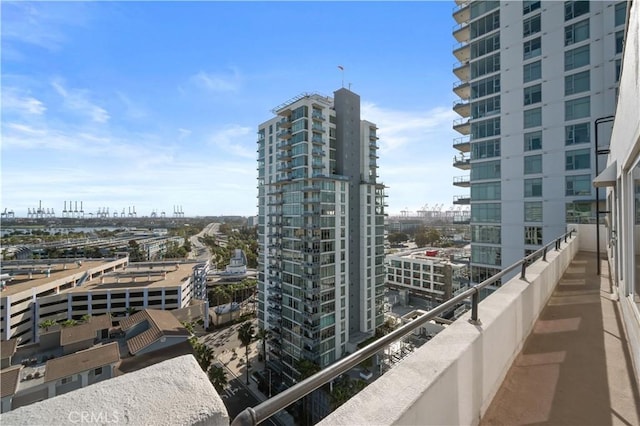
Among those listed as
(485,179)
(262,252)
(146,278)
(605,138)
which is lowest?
(146,278)

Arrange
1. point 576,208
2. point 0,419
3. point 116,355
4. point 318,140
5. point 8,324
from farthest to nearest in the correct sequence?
point 8,324 → point 318,140 → point 576,208 → point 116,355 → point 0,419

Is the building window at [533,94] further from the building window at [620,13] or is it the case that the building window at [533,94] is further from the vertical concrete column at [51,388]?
the vertical concrete column at [51,388]

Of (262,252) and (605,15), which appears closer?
(605,15)

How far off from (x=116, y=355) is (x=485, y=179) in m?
29.5

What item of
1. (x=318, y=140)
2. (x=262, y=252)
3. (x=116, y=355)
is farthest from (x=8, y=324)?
(x=318, y=140)

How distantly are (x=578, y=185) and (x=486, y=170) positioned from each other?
19.5 feet

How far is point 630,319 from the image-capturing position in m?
3.51

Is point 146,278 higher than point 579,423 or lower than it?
lower

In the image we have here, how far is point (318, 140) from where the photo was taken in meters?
28.8

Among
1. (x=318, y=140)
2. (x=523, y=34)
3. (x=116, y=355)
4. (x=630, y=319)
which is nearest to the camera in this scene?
(x=630, y=319)

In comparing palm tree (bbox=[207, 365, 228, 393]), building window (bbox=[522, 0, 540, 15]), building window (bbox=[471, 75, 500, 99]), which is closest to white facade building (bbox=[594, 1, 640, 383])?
palm tree (bbox=[207, 365, 228, 393])

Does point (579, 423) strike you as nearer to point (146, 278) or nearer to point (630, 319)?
point (630, 319)

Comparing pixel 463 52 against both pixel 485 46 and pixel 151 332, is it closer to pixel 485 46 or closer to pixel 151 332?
pixel 485 46

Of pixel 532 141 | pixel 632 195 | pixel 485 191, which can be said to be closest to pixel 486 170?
pixel 485 191
